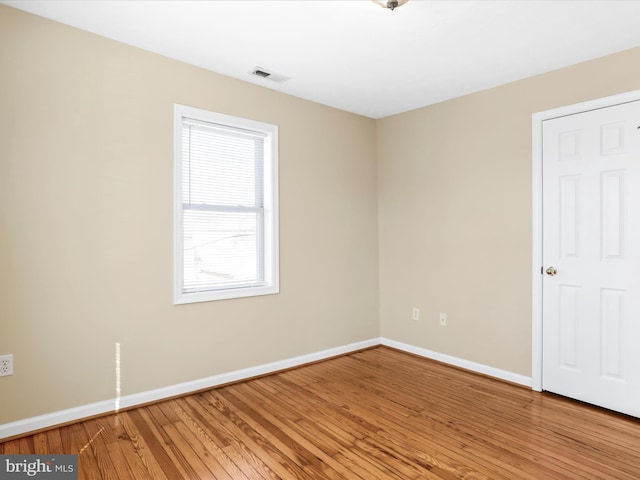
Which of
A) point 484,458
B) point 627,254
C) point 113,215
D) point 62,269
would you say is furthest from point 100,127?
point 627,254

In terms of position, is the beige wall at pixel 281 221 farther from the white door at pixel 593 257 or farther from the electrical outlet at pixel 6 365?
the white door at pixel 593 257

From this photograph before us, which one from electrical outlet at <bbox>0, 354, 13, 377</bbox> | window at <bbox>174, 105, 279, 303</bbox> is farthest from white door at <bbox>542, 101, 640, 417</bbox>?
electrical outlet at <bbox>0, 354, 13, 377</bbox>

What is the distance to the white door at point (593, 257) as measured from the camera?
274 centimetres

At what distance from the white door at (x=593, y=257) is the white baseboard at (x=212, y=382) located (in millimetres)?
472

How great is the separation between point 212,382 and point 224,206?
1465 mm

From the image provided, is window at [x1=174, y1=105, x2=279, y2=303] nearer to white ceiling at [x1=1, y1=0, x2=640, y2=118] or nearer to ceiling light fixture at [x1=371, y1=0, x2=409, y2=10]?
white ceiling at [x1=1, y1=0, x2=640, y2=118]

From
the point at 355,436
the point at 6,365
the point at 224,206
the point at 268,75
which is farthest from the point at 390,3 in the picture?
the point at 6,365

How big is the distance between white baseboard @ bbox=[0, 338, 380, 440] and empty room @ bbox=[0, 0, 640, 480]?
0.6 inches

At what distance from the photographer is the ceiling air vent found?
3.20 m

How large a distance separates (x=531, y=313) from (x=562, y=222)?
79cm

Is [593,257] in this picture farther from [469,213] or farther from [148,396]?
[148,396]

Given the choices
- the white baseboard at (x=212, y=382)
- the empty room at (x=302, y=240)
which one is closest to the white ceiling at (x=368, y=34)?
the empty room at (x=302, y=240)

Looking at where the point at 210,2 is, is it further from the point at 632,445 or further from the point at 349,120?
the point at 632,445

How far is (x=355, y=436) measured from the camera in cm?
245
